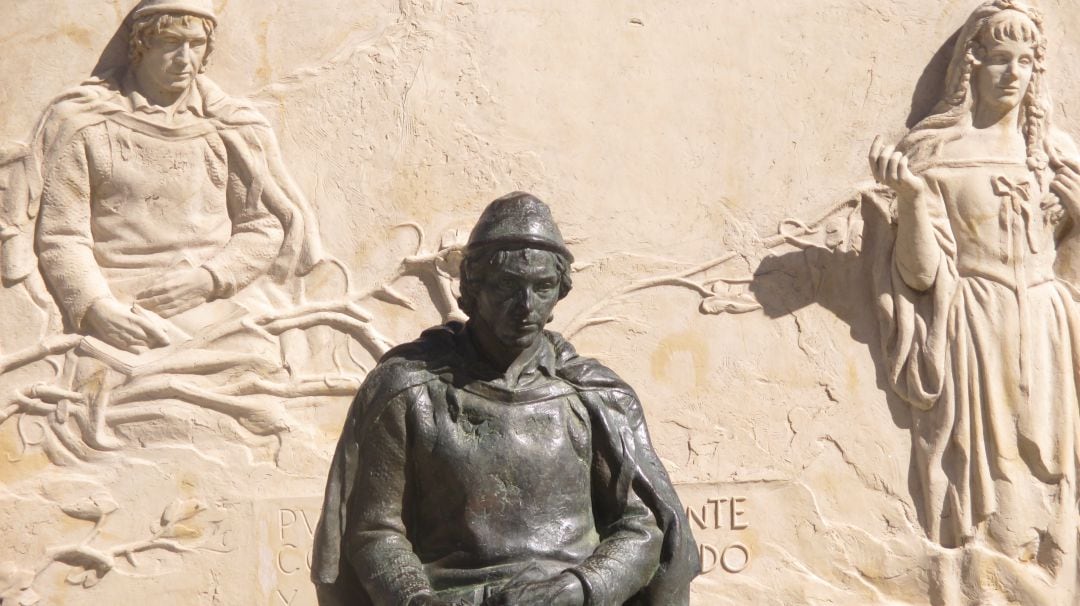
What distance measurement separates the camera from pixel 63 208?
26.2ft

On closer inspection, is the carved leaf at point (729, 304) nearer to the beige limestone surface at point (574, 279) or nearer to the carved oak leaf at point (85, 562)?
the beige limestone surface at point (574, 279)

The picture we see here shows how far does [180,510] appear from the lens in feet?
25.4

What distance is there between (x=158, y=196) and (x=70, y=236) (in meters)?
0.33

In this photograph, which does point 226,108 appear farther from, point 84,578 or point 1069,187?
point 1069,187

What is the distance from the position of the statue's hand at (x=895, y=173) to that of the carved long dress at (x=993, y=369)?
0.70 ft

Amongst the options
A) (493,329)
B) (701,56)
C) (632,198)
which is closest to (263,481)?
(632,198)

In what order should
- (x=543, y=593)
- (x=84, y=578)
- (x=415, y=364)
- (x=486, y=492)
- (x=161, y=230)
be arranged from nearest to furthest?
(x=543, y=593), (x=486, y=492), (x=415, y=364), (x=84, y=578), (x=161, y=230)

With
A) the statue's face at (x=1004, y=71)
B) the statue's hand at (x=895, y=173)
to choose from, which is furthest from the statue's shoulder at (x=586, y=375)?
the statue's face at (x=1004, y=71)

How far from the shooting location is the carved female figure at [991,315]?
7.91m

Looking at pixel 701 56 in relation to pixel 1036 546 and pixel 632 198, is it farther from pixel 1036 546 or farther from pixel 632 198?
pixel 1036 546

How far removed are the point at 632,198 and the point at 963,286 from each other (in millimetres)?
1204

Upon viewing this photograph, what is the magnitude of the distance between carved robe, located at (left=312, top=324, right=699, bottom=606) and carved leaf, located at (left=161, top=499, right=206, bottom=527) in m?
2.89

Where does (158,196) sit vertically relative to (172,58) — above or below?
below

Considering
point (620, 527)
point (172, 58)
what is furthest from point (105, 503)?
point (620, 527)
